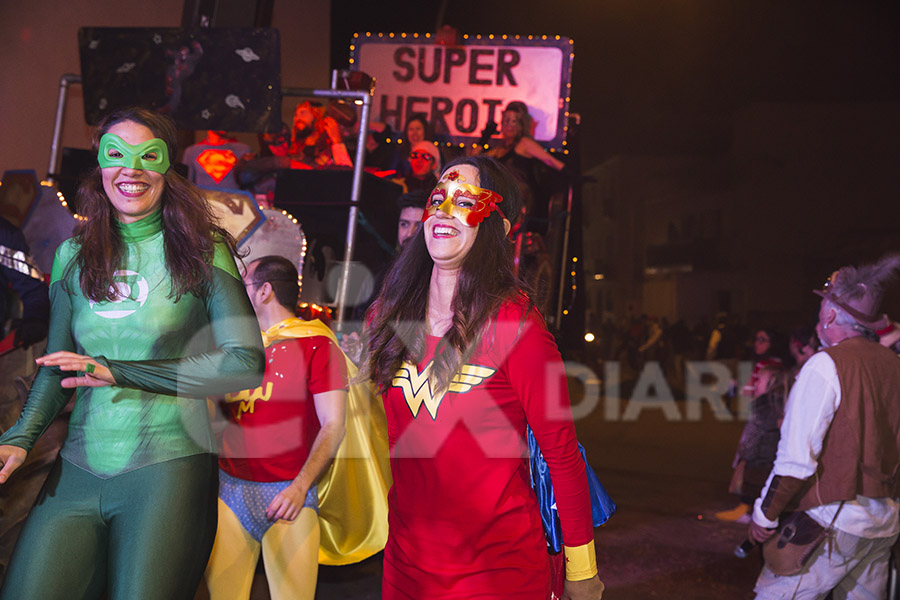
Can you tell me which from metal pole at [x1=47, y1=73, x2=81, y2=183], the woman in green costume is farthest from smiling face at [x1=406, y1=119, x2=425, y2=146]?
the woman in green costume

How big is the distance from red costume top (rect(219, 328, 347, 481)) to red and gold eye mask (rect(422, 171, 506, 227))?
1.27 metres

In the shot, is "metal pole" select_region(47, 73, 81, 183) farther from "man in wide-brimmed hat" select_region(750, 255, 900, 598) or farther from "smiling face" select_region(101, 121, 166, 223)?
"man in wide-brimmed hat" select_region(750, 255, 900, 598)

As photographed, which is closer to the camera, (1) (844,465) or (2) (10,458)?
(2) (10,458)

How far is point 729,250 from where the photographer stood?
150ft

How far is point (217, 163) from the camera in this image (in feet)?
21.8

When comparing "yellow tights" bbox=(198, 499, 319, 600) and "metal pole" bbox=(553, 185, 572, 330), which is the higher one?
"metal pole" bbox=(553, 185, 572, 330)

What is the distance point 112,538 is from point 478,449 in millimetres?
1032

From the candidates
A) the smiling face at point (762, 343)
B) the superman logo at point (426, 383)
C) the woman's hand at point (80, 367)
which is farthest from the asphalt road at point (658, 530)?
the superman logo at point (426, 383)

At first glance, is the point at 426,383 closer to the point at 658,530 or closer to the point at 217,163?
the point at 217,163

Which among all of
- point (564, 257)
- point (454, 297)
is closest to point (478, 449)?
point (454, 297)

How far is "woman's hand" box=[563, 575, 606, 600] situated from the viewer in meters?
2.25

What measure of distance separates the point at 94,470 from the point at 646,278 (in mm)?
48650

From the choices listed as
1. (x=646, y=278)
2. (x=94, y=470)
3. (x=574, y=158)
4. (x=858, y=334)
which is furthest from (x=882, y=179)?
(x=94, y=470)

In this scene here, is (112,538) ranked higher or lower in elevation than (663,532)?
higher
